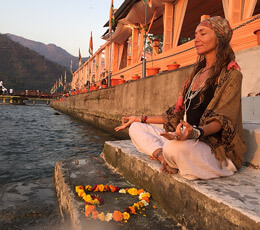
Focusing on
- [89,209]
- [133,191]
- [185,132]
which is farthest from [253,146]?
[89,209]

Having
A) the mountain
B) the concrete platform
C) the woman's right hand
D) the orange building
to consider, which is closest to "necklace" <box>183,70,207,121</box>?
the woman's right hand

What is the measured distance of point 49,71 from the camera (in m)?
151

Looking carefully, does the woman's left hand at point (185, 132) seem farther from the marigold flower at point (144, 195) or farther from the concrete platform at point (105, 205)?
the marigold flower at point (144, 195)

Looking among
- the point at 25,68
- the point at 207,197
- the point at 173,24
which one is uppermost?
Result: the point at 25,68

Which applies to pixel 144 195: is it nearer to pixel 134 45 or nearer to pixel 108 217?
pixel 108 217

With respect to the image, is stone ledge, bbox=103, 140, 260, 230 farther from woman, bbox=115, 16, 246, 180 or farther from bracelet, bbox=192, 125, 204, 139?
bracelet, bbox=192, 125, 204, 139

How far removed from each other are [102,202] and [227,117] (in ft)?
4.17

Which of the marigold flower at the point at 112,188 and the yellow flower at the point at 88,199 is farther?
the marigold flower at the point at 112,188

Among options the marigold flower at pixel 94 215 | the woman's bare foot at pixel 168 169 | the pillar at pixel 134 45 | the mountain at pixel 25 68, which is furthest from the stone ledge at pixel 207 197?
the mountain at pixel 25 68

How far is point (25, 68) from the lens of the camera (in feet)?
449

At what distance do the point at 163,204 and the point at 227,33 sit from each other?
1545 millimetres

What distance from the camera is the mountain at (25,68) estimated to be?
12362 cm

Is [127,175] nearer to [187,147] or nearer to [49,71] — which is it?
[187,147]

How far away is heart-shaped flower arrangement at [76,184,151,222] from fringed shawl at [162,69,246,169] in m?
0.76
